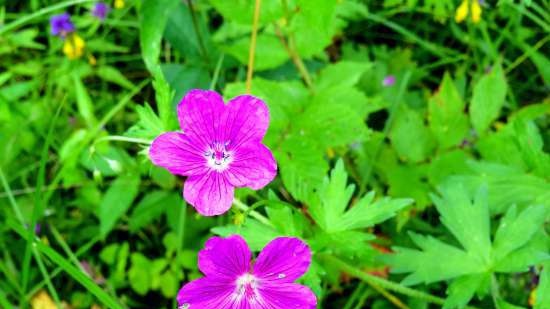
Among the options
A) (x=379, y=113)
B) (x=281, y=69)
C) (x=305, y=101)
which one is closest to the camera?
(x=305, y=101)

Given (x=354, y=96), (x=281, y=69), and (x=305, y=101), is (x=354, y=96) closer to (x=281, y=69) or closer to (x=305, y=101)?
(x=305, y=101)

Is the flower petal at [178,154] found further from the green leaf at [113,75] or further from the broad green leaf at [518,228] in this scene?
the green leaf at [113,75]

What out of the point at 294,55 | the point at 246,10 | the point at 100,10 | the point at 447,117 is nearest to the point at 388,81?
the point at 447,117

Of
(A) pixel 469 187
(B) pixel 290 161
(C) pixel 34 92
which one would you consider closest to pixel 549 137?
(A) pixel 469 187

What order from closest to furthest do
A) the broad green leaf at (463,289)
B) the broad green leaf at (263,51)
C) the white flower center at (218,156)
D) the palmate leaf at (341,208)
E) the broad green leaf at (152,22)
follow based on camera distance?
1. the white flower center at (218,156)
2. the palmate leaf at (341,208)
3. the broad green leaf at (463,289)
4. the broad green leaf at (152,22)
5. the broad green leaf at (263,51)

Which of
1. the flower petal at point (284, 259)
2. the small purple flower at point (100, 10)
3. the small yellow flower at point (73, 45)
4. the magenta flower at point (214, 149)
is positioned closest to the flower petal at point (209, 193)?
the magenta flower at point (214, 149)

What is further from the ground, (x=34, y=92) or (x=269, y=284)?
(x=269, y=284)
